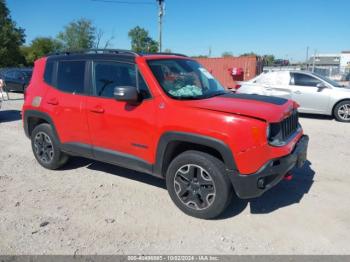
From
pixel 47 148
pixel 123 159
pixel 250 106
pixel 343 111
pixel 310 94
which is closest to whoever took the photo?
pixel 250 106

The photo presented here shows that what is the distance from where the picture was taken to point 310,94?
9.98 metres

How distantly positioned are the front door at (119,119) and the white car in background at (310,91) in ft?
22.9

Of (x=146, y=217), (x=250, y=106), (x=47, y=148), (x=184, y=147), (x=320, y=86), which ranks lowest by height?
(x=146, y=217)

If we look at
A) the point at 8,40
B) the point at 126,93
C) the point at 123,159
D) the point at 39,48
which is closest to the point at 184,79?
the point at 126,93

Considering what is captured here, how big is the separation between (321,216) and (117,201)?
2.57 meters

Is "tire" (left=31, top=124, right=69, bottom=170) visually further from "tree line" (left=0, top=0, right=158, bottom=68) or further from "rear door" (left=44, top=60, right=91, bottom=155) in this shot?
"tree line" (left=0, top=0, right=158, bottom=68)

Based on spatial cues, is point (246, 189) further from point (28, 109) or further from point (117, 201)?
point (28, 109)

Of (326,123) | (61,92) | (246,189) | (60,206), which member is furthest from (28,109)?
(326,123)

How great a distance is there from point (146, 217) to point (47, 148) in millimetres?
2488

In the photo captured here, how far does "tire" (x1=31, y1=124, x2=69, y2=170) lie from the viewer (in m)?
5.21

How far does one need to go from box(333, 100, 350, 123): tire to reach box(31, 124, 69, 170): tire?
8273mm

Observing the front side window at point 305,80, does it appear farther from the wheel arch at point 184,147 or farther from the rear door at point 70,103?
the rear door at point 70,103

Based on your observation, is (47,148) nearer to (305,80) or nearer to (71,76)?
(71,76)

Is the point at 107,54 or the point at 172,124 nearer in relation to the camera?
the point at 172,124
